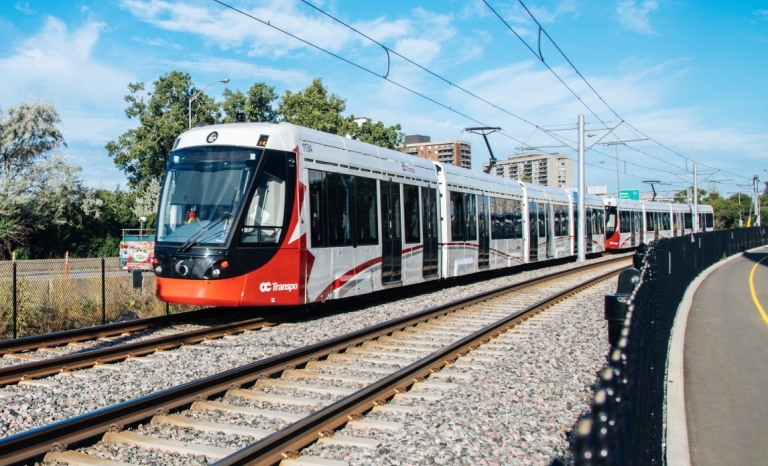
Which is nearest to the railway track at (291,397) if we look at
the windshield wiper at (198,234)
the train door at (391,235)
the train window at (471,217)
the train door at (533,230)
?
the windshield wiper at (198,234)

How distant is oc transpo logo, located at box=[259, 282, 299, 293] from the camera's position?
37.3ft

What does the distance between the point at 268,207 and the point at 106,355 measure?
375 cm

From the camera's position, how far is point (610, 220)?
3938 centimetres

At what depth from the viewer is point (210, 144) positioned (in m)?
11.8

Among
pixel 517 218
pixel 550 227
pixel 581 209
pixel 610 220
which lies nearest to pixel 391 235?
pixel 517 218

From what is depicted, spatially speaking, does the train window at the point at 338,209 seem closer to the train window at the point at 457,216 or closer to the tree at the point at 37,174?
the train window at the point at 457,216

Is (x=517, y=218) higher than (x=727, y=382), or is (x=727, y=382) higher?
(x=517, y=218)

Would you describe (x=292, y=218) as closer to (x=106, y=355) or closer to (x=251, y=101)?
(x=106, y=355)

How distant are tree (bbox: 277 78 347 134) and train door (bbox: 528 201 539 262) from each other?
2685cm

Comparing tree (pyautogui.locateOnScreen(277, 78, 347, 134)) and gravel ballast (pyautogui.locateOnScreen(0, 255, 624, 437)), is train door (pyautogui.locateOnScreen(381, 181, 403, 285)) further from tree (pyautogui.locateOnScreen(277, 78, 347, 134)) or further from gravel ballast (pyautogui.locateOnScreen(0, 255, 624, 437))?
tree (pyautogui.locateOnScreen(277, 78, 347, 134))

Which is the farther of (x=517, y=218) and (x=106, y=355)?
(x=517, y=218)

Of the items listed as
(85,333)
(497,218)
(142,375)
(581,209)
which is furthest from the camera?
(581,209)

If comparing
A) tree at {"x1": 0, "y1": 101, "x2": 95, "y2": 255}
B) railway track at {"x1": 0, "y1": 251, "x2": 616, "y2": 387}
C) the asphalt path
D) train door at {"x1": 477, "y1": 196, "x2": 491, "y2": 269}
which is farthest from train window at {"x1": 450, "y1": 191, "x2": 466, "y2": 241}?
tree at {"x1": 0, "y1": 101, "x2": 95, "y2": 255}

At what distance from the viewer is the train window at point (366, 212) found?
45.2 feet
